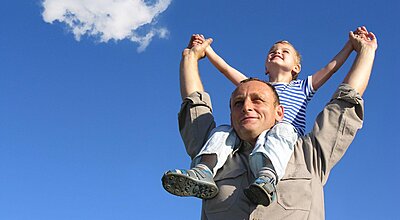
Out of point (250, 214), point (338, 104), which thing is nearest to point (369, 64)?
point (338, 104)

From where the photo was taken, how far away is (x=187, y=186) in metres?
4.37

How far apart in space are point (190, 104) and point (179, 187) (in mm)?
1135

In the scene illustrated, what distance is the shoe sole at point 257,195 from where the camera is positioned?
4074 millimetres

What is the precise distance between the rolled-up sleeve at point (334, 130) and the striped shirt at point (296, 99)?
2.78 ft

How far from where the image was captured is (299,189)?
14.3 feet

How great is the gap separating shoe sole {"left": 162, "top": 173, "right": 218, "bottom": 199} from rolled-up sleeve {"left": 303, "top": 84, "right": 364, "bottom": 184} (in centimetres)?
91

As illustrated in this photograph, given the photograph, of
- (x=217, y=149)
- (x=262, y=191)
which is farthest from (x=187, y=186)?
(x=262, y=191)

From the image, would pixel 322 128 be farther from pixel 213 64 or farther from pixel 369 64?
pixel 213 64

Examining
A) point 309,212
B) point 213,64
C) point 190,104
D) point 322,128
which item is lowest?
point 309,212

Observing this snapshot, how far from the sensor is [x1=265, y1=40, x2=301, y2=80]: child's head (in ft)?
21.9

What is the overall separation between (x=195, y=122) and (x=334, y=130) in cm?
134

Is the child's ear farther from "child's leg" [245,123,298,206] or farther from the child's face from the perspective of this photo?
"child's leg" [245,123,298,206]

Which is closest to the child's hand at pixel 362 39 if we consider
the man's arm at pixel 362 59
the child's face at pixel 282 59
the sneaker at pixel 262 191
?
the man's arm at pixel 362 59

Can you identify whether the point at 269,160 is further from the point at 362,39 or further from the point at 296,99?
the point at 362,39
